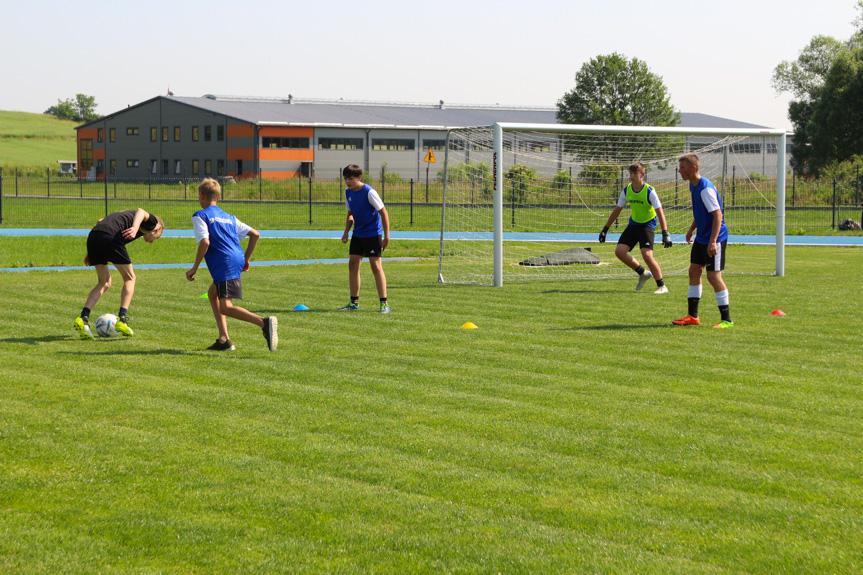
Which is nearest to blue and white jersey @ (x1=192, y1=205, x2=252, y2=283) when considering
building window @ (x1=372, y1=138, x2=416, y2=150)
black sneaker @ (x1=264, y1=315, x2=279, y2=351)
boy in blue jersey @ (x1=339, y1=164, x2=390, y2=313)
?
black sneaker @ (x1=264, y1=315, x2=279, y2=351)

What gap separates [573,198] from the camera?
31422 mm

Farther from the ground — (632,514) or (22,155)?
(22,155)

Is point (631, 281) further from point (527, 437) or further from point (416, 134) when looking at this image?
point (416, 134)

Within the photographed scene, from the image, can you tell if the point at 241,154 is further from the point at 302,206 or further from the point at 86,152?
the point at 302,206

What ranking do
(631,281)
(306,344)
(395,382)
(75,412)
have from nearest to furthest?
(75,412) → (395,382) → (306,344) → (631,281)

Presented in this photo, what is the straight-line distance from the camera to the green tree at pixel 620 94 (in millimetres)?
71875

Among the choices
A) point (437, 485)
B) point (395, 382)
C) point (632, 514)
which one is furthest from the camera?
A: point (395, 382)

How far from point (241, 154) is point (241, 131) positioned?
1.69m

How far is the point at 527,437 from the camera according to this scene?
6672 millimetres

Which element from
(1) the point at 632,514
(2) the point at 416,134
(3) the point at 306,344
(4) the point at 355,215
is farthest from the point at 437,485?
(2) the point at 416,134

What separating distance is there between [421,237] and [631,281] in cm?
1338

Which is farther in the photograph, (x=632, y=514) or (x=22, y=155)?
(x=22, y=155)

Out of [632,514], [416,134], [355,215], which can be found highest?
[416,134]

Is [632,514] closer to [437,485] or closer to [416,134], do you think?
[437,485]
